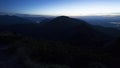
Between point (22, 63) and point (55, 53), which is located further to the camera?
point (55, 53)

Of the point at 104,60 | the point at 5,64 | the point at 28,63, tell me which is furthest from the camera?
the point at 104,60

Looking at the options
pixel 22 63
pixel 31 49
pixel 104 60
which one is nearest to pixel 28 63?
pixel 22 63

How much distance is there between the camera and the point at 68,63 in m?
13.9

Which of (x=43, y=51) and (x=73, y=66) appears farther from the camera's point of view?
(x=43, y=51)

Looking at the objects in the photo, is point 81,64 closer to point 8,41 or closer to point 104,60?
point 104,60

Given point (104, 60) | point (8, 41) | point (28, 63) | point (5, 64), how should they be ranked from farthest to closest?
point (8, 41), point (104, 60), point (5, 64), point (28, 63)

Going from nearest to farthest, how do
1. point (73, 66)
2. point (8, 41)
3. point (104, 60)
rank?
point (73, 66) < point (104, 60) < point (8, 41)

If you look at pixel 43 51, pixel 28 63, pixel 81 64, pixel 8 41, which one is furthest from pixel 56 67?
pixel 8 41

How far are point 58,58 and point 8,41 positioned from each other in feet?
33.6

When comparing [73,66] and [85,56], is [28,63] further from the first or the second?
[85,56]

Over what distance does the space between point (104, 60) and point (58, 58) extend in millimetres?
3069

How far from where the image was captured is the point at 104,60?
15000 millimetres

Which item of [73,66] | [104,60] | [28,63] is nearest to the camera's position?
[28,63]

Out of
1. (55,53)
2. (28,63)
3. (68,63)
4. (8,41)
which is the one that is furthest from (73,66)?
(8,41)
